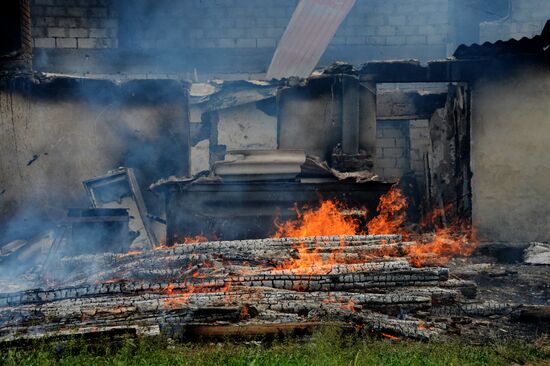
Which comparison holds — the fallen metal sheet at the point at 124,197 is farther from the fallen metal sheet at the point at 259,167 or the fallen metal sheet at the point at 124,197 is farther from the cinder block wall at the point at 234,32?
the cinder block wall at the point at 234,32

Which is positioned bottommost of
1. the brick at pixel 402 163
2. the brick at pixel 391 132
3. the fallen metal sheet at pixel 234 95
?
the brick at pixel 402 163

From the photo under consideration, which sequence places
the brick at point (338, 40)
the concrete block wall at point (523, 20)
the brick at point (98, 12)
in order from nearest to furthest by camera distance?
the brick at point (98, 12)
the brick at point (338, 40)
the concrete block wall at point (523, 20)

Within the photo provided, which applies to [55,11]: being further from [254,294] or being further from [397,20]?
[254,294]

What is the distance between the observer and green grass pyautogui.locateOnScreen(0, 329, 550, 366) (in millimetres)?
5621

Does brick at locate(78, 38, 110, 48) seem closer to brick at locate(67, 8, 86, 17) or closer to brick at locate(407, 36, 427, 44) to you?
brick at locate(67, 8, 86, 17)

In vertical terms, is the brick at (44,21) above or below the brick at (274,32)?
above

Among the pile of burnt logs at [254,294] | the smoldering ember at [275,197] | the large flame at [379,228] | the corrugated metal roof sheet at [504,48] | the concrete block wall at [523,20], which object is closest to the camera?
the pile of burnt logs at [254,294]

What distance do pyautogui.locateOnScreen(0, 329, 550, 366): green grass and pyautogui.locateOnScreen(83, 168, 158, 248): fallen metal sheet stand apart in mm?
6327

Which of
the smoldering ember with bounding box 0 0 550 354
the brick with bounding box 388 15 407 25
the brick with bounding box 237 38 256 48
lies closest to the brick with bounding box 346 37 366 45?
the brick with bounding box 388 15 407 25

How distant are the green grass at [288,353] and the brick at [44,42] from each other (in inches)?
560

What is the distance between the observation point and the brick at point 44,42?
18469mm

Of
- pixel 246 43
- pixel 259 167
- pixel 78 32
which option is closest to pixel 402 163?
pixel 246 43

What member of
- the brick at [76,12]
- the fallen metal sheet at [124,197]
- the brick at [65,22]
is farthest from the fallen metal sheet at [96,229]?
the brick at [76,12]

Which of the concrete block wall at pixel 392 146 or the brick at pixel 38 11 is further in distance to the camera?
the brick at pixel 38 11
